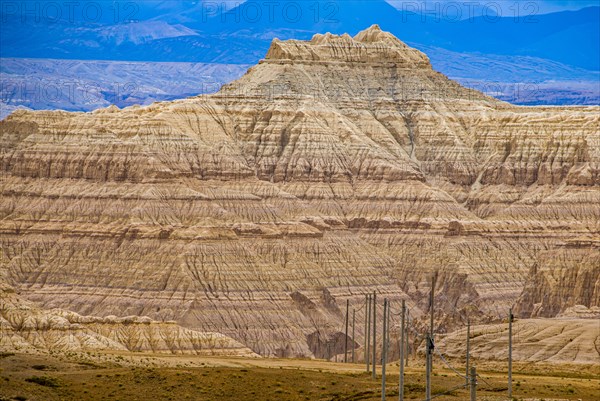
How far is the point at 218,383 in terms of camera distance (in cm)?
11712

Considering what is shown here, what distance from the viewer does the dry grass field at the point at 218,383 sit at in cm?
11181

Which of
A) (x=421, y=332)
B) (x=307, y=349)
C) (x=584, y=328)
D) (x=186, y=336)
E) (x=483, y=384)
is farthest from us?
(x=307, y=349)

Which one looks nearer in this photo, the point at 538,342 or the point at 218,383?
the point at 218,383

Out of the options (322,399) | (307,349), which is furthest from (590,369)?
(307,349)

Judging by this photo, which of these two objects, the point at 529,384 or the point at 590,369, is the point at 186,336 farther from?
the point at 529,384

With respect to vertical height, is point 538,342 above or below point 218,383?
above

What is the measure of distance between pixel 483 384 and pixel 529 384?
292 cm

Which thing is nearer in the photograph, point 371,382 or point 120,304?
point 371,382

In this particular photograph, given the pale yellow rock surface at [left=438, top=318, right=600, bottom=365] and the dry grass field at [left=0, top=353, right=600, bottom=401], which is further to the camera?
the pale yellow rock surface at [left=438, top=318, right=600, bottom=365]

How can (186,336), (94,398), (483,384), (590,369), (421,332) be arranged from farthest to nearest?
(186,336)
(421,332)
(590,369)
(483,384)
(94,398)

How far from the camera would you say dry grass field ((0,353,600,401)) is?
112m

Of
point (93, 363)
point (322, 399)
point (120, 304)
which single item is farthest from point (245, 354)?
point (322, 399)

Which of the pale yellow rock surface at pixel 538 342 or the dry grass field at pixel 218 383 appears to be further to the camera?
the pale yellow rock surface at pixel 538 342

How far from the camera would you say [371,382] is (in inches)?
4781
